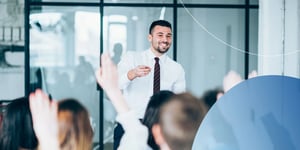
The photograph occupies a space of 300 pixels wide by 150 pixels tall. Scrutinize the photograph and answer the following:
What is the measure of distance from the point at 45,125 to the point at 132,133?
747 millimetres

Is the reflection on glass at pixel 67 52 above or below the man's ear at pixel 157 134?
above

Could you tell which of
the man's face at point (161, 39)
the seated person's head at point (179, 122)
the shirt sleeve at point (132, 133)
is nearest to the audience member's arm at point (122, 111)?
the shirt sleeve at point (132, 133)

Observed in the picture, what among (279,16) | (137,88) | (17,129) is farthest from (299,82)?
(17,129)

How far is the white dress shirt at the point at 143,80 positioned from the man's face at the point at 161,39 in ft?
0.21

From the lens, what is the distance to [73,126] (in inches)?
169

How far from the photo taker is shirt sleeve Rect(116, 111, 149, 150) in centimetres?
433

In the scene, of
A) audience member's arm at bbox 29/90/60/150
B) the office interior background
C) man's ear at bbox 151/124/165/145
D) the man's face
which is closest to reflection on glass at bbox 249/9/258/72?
the office interior background

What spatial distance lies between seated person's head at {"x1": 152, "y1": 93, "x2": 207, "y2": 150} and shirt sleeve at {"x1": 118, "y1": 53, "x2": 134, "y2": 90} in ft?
1.30

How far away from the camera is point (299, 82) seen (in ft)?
15.2

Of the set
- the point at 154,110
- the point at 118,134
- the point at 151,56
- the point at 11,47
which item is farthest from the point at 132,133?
the point at 11,47

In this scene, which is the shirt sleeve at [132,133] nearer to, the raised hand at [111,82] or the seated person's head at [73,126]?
the raised hand at [111,82]

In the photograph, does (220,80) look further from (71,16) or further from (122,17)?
(71,16)

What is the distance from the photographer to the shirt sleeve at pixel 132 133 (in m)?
4.33

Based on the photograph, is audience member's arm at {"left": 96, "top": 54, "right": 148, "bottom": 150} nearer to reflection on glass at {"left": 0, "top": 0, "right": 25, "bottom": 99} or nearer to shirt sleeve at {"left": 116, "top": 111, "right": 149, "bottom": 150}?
shirt sleeve at {"left": 116, "top": 111, "right": 149, "bottom": 150}
